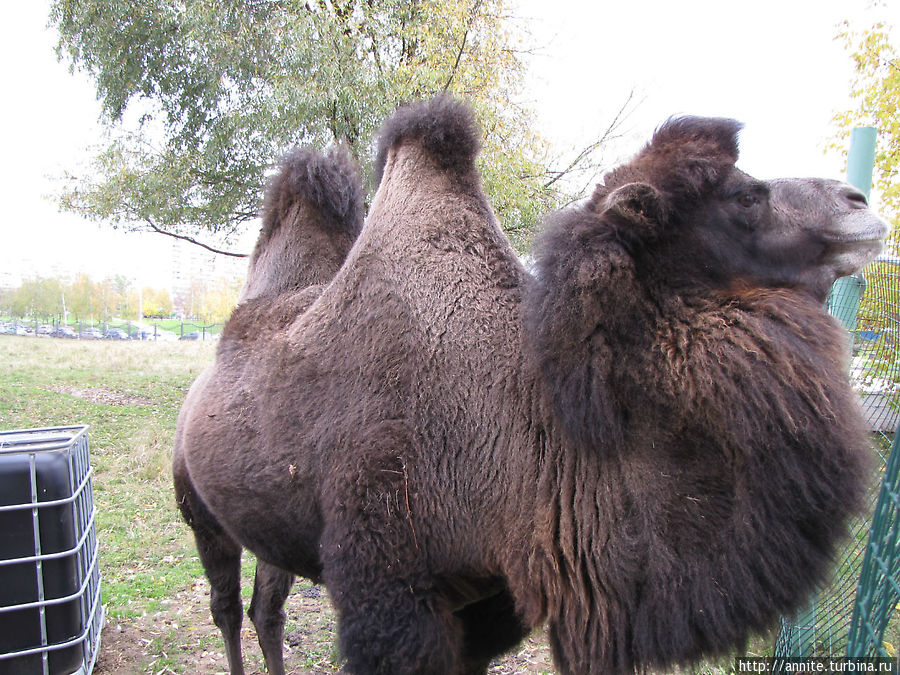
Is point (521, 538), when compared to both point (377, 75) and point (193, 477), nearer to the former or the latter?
point (193, 477)

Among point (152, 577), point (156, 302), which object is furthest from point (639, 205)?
point (156, 302)

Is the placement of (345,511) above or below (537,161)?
below

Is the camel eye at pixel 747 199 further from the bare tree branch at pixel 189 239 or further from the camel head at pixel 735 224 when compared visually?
the bare tree branch at pixel 189 239

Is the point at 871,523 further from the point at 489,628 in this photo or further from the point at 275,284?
the point at 275,284

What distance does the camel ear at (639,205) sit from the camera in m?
2.09

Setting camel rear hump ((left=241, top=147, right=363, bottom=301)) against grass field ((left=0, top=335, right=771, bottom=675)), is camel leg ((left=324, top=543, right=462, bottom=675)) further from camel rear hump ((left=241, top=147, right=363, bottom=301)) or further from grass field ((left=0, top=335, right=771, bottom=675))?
camel rear hump ((left=241, top=147, right=363, bottom=301))

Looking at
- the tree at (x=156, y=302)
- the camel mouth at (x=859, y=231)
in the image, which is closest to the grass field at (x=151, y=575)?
the camel mouth at (x=859, y=231)

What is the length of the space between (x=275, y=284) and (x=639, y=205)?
236cm

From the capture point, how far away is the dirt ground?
4402 mm

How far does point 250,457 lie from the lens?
2.84 meters

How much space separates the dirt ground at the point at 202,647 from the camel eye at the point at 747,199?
10.6 feet

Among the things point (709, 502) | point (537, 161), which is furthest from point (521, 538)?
point (537, 161)

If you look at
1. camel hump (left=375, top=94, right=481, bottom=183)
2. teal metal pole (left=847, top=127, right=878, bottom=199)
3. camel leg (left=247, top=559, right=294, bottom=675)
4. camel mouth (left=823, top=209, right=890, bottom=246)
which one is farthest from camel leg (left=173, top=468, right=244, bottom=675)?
teal metal pole (left=847, top=127, right=878, bottom=199)

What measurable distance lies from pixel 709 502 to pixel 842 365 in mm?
612
